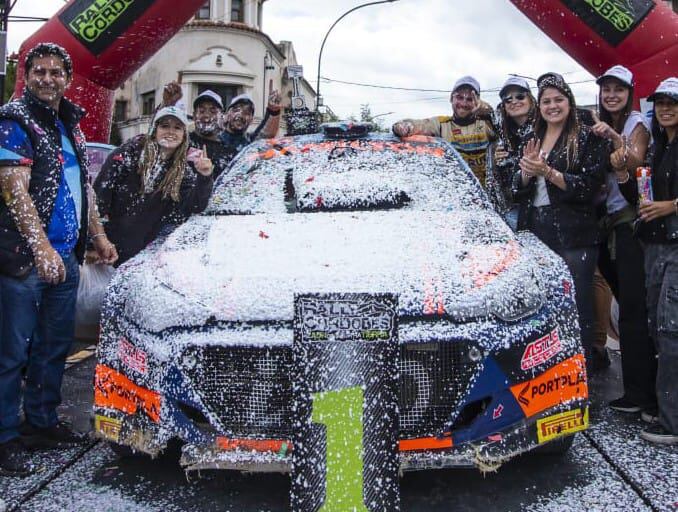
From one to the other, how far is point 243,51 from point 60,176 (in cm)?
2381

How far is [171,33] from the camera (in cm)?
588

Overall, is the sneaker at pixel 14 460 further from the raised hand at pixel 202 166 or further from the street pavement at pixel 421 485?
the raised hand at pixel 202 166

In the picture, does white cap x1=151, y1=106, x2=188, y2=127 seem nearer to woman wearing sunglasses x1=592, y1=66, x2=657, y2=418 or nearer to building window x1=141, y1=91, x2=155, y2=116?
woman wearing sunglasses x1=592, y1=66, x2=657, y2=418

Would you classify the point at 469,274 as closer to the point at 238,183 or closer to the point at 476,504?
the point at 476,504

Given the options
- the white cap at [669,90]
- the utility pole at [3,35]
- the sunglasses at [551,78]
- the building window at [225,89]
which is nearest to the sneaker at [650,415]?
the white cap at [669,90]

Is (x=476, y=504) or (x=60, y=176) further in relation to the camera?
(x=60, y=176)

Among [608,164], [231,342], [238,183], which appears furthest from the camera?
[238,183]

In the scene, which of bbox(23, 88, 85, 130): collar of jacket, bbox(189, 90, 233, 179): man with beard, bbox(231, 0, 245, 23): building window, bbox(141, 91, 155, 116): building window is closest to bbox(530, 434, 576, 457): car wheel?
bbox(23, 88, 85, 130): collar of jacket

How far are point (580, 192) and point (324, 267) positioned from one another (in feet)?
5.51

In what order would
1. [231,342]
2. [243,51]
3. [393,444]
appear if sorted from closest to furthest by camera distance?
[393,444], [231,342], [243,51]

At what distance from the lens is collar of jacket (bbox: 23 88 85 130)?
9.88 ft

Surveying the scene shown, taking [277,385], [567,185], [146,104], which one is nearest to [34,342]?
[277,385]

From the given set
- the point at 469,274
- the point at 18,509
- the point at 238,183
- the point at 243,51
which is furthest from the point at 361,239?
the point at 243,51

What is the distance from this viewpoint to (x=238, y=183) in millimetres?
3840
